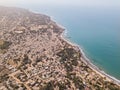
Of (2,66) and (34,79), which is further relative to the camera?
(2,66)

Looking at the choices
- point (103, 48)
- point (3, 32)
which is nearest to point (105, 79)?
point (103, 48)

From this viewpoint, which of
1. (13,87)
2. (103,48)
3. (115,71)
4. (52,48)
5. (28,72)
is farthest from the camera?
(103,48)

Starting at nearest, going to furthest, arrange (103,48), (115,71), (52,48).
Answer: (115,71) → (52,48) → (103,48)

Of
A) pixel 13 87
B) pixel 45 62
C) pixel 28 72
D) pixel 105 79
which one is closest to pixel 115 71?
pixel 105 79

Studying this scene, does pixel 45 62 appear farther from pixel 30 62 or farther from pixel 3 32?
pixel 3 32

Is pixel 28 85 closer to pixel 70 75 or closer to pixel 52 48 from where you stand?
pixel 70 75

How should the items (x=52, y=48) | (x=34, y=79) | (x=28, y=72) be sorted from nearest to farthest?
(x=34, y=79) → (x=28, y=72) → (x=52, y=48)
